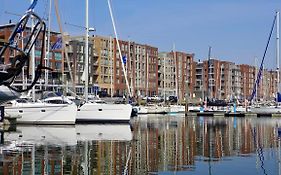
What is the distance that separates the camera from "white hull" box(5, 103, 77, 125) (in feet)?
165

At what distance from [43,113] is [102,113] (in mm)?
7729

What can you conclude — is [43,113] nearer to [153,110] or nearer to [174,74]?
[153,110]

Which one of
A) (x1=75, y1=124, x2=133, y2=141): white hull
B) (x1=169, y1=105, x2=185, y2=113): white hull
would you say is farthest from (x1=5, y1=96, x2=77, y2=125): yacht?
(x1=169, y1=105, x2=185, y2=113): white hull

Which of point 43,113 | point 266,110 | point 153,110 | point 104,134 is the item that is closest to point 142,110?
point 153,110

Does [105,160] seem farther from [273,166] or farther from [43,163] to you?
[273,166]

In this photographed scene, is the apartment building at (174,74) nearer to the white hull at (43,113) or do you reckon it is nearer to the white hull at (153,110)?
the white hull at (153,110)

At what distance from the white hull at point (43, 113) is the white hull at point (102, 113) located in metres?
4.23

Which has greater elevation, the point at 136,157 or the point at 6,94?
the point at 6,94

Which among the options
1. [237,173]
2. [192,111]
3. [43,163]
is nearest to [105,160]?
[43,163]

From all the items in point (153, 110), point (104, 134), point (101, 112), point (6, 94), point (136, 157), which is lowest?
point (136, 157)

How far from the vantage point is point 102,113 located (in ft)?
181

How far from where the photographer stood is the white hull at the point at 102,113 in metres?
54.9

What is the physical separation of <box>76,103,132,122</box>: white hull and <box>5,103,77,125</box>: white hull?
423cm

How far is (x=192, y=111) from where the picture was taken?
109688mm
